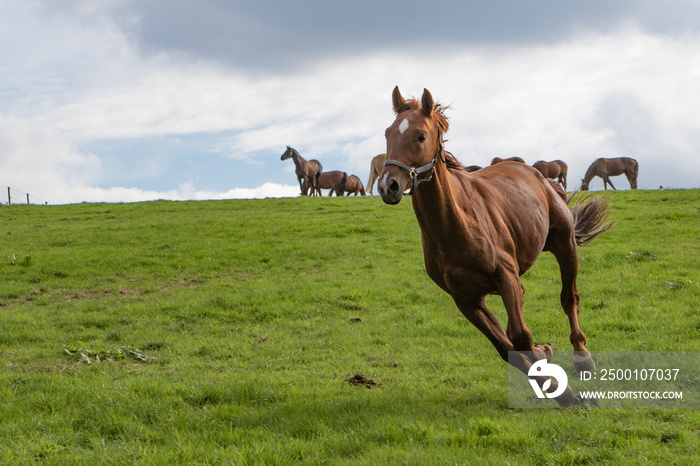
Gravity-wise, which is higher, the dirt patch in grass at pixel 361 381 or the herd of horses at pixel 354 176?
the herd of horses at pixel 354 176

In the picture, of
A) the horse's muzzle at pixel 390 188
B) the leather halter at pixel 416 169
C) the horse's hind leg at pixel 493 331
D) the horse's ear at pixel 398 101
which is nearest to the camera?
the horse's muzzle at pixel 390 188

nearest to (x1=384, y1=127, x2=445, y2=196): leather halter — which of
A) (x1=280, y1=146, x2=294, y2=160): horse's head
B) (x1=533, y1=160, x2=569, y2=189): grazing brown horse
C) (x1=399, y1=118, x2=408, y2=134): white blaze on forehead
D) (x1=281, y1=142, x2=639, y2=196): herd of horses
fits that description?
(x1=399, y1=118, x2=408, y2=134): white blaze on forehead

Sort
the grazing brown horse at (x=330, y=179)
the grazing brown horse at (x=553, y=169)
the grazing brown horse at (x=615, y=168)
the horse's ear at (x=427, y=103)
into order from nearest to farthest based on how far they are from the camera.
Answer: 1. the horse's ear at (x=427, y=103)
2. the grazing brown horse at (x=553, y=169)
3. the grazing brown horse at (x=615, y=168)
4. the grazing brown horse at (x=330, y=179)

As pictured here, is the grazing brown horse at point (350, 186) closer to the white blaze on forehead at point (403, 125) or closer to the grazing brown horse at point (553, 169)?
the grazing brown horse at point (553, 169)

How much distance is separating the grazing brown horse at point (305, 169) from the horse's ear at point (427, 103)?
1436 inches

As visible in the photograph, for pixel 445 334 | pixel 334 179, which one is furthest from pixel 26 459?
pixel 334 179

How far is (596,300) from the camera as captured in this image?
11.7m

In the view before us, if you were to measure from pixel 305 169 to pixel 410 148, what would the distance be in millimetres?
37099

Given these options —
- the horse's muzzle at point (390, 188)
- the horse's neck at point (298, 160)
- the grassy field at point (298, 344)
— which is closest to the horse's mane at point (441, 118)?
the horse's muzzle at point (390, 188)

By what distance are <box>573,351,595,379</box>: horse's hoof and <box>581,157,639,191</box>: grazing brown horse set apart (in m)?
36.9

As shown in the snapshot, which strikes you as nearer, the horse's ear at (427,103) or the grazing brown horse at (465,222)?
the grazing brown horse at (465,222)

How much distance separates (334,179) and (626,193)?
70.5 feet

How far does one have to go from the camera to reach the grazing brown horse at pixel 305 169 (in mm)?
41875

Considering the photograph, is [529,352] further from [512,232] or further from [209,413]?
[209,413]
